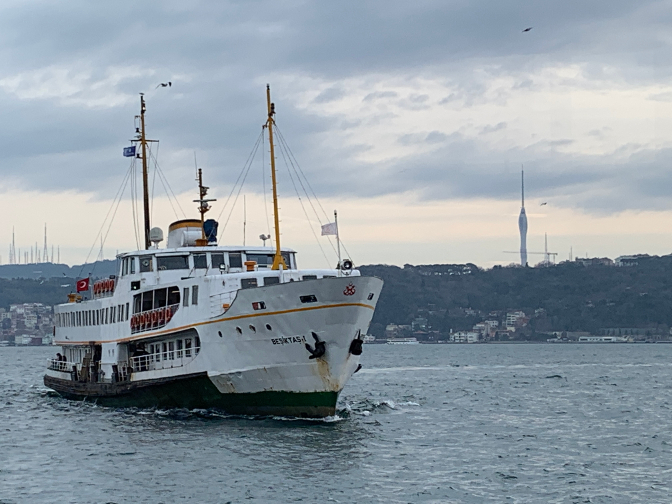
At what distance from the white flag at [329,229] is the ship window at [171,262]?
8.40 metres

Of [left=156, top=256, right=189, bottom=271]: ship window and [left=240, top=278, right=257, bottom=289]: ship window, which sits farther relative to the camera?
[left=156, top=256, right=189, bottom=271]: ship window

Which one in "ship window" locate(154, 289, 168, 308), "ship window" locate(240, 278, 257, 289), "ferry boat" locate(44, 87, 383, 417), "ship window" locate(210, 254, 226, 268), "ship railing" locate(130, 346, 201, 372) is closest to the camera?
"ferry boat" locate(44, 87, 383, 417)

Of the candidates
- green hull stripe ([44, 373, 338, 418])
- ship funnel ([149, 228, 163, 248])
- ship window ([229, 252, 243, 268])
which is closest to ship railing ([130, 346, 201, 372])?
green hull stripe ([44, 373, 338, 418])

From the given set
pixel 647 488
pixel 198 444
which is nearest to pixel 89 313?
pixel 198 444

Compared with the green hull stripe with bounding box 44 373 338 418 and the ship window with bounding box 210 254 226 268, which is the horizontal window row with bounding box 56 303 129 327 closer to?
the green hull stripe with bounding box 44 373 338 418

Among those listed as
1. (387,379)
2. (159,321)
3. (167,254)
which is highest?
(167,254)

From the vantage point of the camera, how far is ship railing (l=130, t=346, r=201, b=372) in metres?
37.3

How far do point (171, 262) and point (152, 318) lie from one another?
10.8ft

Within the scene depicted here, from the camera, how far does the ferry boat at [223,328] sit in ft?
110

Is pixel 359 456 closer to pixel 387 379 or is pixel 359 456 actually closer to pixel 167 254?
pixel 167 254

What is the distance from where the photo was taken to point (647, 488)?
2608 centimetres

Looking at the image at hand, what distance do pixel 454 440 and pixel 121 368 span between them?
1614 cm

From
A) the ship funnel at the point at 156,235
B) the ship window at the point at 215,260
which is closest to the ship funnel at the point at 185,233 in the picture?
the ship funnel at the point at 156,235

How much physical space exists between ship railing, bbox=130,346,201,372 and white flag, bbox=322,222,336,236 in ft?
21.7
